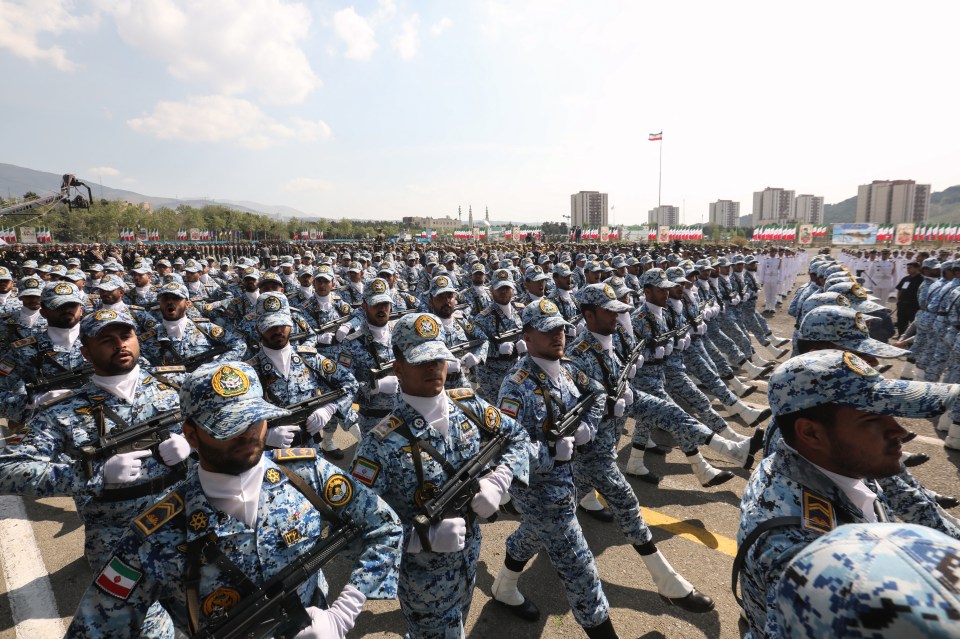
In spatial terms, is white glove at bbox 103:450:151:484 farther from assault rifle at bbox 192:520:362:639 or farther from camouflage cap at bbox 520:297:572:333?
camouflage cap at bbox 520:297:572:333

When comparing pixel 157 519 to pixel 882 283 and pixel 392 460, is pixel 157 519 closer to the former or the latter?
pixel 392 460

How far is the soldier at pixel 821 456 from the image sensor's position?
1799 mm

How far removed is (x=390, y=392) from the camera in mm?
5488

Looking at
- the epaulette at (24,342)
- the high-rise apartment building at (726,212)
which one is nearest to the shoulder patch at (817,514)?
the epaulette at (24,342)

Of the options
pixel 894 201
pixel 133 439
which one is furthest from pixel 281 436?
pixel 894 201

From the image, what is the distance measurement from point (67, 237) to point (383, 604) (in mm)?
85735

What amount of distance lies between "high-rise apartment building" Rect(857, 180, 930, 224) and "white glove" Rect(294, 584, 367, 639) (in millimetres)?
160892

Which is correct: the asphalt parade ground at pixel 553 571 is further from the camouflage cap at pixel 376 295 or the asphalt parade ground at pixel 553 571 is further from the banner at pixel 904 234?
the banner at pixel 904 234

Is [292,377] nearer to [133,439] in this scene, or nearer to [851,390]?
[133,439]

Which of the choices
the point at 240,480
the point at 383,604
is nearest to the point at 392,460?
the point at 240,480

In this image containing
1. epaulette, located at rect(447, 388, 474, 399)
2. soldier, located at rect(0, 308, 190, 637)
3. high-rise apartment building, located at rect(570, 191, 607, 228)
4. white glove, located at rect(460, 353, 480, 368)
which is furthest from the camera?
high-rise apartment building, located at rect(570, 191, 607, 228)

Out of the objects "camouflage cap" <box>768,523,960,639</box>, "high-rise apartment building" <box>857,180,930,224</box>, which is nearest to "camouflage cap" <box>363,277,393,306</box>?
"camouflage cap" <box>768,523,960,639</box>

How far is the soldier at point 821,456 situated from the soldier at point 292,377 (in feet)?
12.4

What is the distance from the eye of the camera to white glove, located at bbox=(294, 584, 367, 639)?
6.50 ft
